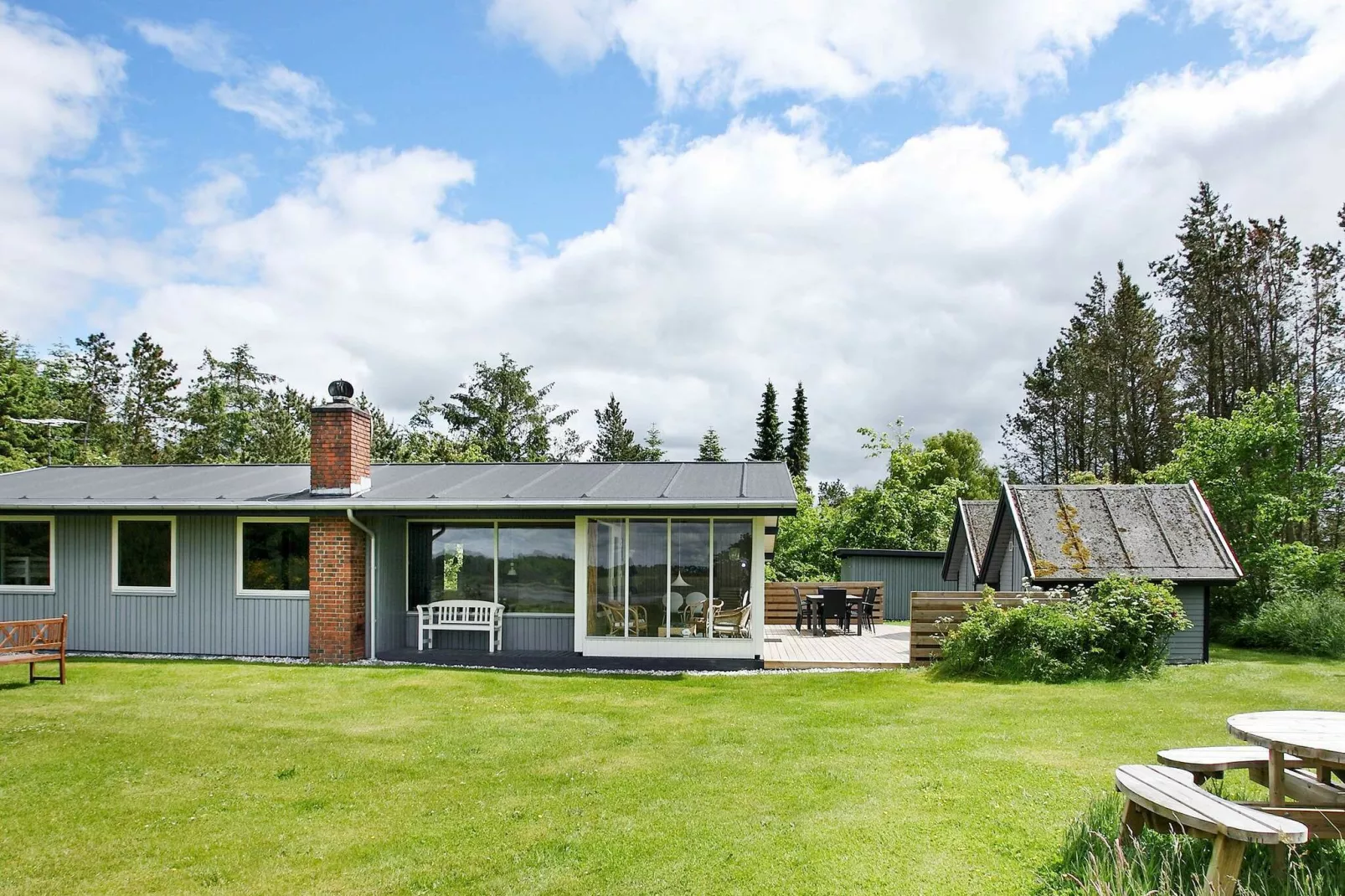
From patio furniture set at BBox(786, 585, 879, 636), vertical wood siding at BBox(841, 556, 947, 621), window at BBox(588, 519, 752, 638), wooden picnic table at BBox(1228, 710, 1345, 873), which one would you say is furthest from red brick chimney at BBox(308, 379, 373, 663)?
vertical wood siding at BBox(841, 556, 947, 621)

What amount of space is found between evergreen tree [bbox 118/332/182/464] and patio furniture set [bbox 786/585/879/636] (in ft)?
110

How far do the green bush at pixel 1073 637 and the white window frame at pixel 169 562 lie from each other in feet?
36.7

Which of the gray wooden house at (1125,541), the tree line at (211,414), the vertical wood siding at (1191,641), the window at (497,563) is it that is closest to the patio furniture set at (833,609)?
the gray wooden house at (1125,541)

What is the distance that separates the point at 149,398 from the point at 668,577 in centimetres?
3655

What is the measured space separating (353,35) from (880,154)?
7.91 m

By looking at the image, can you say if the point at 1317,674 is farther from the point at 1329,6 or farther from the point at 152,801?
the point at 152,801

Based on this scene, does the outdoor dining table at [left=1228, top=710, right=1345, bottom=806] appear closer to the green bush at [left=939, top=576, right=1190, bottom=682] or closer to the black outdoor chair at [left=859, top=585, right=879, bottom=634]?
the green bush at [left=939, top=576, right=1190, bottom=682]

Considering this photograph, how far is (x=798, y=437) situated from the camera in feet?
173

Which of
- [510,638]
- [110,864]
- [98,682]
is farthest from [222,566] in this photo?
[110,864]

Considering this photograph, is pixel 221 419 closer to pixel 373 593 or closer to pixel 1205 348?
pixel 373 593

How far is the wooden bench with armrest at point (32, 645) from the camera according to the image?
390 inches

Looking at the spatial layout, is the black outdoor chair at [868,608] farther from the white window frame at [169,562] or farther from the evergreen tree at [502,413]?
the evergreen tree at [502,413]

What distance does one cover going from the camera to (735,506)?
438 inches

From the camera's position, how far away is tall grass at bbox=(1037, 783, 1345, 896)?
3.64 meters
